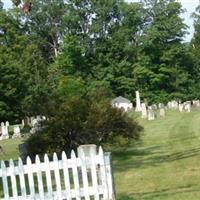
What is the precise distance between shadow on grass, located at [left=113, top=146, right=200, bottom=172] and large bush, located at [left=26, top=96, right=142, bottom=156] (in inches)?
27.9

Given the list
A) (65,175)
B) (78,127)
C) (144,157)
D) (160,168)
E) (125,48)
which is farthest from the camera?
(125,48)

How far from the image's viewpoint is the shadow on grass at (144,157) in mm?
15380

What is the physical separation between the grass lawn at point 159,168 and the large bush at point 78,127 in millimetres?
854

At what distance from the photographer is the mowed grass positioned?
35.9ft

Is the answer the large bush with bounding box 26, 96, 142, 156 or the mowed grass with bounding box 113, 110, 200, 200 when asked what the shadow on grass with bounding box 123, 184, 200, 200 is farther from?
the large bush with bounding box 26, 96, 142, 156

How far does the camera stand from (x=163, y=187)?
37.6 ft

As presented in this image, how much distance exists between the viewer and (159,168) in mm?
14305

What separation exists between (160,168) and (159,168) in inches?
1.1

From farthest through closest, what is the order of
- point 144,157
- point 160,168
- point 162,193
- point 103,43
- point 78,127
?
point 103,43
point 78,127
point 144,157
point 160,168
point 162,193

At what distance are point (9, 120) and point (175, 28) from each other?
37.5 meters

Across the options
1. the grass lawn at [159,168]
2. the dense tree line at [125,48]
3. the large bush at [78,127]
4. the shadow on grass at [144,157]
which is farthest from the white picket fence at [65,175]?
the dense tree line at [125,48]

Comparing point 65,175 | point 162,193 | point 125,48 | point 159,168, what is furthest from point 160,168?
point 125,48

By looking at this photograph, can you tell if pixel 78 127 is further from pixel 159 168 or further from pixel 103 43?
pixel 103 43

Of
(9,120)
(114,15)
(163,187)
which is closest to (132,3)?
(114,15)
